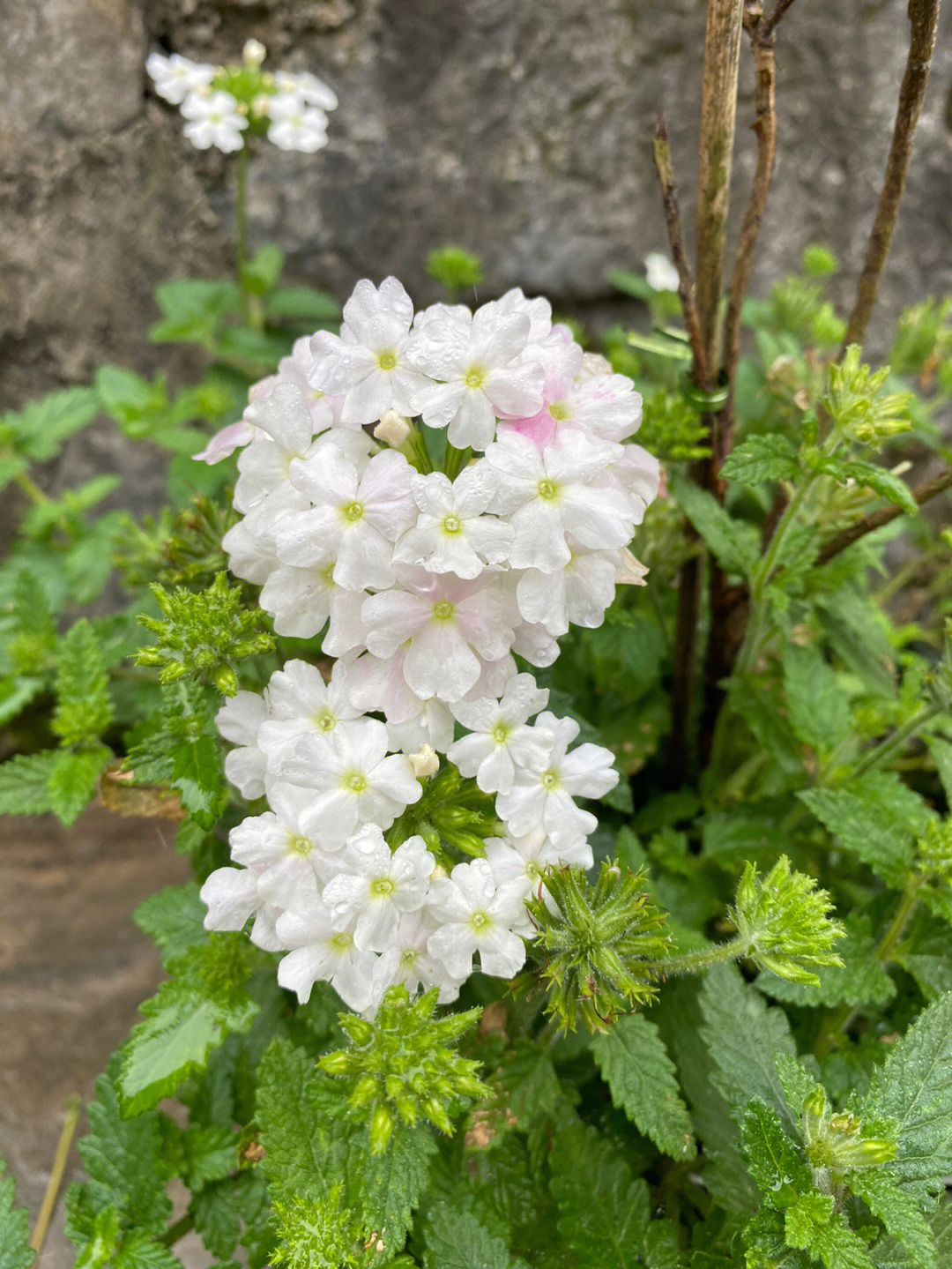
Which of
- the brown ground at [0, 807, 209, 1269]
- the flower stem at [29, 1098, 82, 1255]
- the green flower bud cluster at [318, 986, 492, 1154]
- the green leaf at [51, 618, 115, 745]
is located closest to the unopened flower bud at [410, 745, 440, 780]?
the green flower bud cluster at [318, 986, 492, 1154]

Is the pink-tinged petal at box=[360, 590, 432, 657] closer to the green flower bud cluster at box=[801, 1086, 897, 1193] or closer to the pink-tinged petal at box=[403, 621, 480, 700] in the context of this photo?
the pink-tinged petal at box=[403, 621, 480, 700]

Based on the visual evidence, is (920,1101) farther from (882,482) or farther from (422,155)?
(422,155)

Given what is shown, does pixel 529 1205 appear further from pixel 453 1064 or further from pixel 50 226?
pixel 50 226

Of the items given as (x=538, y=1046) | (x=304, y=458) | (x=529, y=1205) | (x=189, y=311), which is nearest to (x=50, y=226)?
(x=189, y=311)

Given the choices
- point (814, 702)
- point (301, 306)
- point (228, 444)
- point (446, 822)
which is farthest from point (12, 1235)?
point (301, 306)

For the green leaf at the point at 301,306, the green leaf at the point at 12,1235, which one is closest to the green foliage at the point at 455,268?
the green leaf at the point at 301,306

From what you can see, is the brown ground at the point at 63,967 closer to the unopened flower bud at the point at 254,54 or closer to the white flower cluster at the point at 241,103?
the white flower cluster at the point at 241,103
